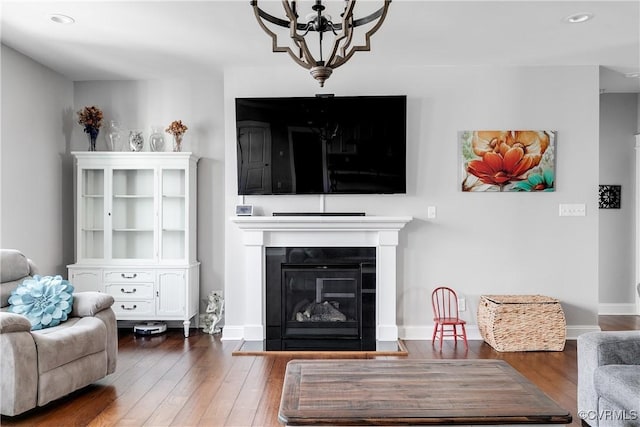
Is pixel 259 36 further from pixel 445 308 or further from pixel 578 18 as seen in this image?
pixel 445 308

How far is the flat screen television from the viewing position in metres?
4.50

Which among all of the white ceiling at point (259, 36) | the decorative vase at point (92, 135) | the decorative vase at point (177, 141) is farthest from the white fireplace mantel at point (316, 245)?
the decorative vase at point (92, 135)

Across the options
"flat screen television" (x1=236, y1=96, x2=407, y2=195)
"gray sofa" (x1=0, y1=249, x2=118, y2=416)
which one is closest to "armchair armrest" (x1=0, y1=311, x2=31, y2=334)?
"gray sofa" (x1=0, y1=249, x2=118, y2=416)

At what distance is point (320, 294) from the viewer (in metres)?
4.55

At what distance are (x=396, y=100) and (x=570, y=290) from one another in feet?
7.96

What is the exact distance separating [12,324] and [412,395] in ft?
7.11

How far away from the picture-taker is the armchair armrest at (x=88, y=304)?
129 inches

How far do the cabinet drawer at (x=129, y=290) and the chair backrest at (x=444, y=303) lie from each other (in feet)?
8.90

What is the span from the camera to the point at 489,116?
459 centimetres

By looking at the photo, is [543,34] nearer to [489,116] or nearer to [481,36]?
[481,36]

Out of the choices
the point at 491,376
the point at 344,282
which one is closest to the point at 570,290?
the point at 344,282

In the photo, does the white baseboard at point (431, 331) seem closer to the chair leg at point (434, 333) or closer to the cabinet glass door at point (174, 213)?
the chair leg at point (434, 333)

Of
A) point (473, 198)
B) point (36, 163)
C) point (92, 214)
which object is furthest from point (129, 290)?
point (473, 198)

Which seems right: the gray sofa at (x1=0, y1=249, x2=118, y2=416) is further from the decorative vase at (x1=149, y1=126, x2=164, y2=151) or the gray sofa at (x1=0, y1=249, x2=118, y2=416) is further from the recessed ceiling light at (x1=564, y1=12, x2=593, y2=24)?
the recessed ceiling light at (x1=564, y1=12, x2=593, y2=24)
